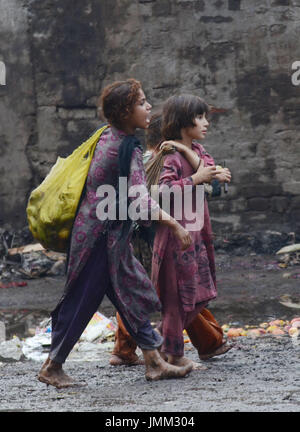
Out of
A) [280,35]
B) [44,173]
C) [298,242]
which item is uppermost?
[280,35]

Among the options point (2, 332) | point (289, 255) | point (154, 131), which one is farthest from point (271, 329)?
point (289, 255)

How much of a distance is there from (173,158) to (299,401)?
5.12 feet

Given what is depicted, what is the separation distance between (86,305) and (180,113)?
1.20 metres

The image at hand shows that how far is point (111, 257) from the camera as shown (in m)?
4.29

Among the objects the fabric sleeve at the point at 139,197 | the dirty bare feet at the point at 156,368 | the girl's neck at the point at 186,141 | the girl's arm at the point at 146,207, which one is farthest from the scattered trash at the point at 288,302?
the fabric sleeve at the point at 139,197

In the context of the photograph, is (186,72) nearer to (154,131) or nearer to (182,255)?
(154,131)

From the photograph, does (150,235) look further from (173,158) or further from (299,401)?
(299,401)

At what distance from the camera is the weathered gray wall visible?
373 inches

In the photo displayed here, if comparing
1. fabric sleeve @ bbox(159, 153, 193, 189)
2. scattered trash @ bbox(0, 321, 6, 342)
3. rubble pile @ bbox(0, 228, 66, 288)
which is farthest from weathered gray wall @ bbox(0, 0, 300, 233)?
fabric sleeve @ bbox(159, 153, 193, 189)

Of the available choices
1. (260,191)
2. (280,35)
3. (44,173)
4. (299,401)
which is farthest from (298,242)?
(299,401)

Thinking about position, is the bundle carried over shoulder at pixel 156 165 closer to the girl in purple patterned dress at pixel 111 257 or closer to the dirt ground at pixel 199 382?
the girl in purple patterned dress at pixel 111 257

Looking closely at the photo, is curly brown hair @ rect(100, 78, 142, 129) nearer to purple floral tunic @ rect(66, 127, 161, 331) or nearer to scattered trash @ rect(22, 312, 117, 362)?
purple floral tunic @ rect(66, 127, 161, 331)
